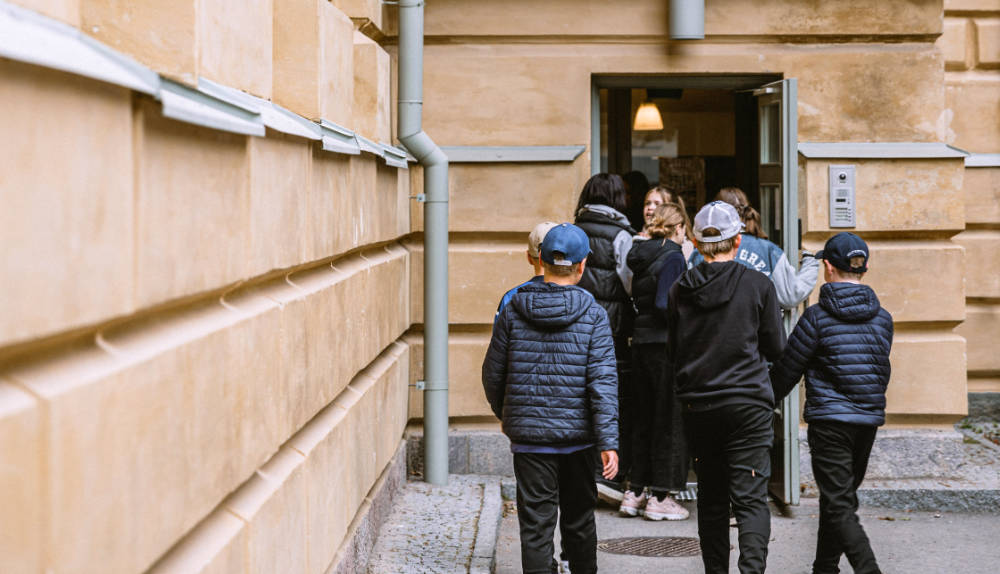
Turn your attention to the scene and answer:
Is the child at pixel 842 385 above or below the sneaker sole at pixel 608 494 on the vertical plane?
above

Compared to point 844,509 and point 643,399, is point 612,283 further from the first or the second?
point 844,509

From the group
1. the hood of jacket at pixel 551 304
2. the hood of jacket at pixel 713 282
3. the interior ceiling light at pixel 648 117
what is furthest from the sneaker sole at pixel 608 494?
the interior ceiling light at pixel 648 117

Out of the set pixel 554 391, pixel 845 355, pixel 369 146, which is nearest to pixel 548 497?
pixel 554 391

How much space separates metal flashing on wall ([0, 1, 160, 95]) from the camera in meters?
1.53

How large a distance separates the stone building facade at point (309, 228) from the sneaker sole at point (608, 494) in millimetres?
931

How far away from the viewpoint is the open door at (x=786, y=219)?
7.09 metres

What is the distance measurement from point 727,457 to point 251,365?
272cm

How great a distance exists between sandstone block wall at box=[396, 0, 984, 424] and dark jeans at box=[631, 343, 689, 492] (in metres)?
1.17

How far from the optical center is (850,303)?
17.7ft

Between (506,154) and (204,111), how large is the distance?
5.36 metres

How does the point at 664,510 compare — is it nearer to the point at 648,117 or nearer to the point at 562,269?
the point at 562,269

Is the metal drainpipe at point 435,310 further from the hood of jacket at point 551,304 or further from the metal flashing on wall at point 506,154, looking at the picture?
the hood of jacket at point 551,304

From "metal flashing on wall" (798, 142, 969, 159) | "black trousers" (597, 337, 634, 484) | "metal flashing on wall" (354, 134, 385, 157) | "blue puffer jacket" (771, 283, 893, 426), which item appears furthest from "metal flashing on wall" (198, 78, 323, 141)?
"metal flashing on wall" (798, 142, 969, 159)

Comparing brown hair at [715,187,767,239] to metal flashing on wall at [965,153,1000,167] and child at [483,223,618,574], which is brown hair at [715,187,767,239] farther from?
metal flashing on wall at [965,153,1000,167]
